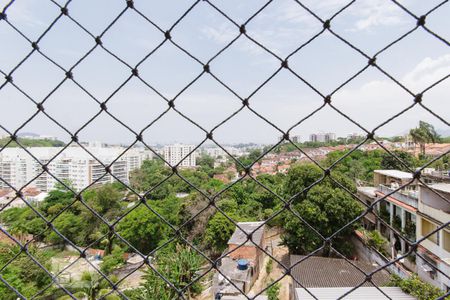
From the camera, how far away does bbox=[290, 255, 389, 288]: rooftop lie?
16.1 feet

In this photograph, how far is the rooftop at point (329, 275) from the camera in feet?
16.1

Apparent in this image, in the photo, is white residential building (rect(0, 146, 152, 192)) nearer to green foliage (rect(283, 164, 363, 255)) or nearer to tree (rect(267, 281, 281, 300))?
green foliage (rect(283, 164, 363, 255))

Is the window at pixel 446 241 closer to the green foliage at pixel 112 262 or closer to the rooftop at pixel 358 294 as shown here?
the rooftop at pixel 358 294

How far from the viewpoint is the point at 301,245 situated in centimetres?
717

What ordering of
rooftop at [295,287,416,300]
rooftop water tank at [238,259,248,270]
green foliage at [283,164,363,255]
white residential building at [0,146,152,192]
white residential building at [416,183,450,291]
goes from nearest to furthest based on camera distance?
rooftop at [295,287,416,300]
white residential building at [416,183,450,291]
green foliage at [283,164,363,255]
rooftop water tank at [238,259,248,270]
white residential building at [0,146,152,192]

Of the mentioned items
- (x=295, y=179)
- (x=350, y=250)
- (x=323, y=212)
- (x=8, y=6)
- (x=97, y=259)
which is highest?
(x=8, y=6)

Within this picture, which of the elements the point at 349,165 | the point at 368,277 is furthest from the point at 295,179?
the point at 368,277

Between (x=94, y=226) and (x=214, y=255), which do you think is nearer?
(x=214, y=255)

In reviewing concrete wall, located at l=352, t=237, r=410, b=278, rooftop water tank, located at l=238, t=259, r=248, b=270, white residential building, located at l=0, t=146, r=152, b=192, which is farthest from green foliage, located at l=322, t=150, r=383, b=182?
white residential building, located at l=0, t=146, r=152, b=192

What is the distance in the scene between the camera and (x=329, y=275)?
5234 millimetres

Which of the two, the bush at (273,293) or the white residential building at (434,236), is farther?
the bush at (273,293)

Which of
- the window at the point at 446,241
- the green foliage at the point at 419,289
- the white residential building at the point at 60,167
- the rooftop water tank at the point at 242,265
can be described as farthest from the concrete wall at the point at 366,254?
the white residential building at the point at 60,167

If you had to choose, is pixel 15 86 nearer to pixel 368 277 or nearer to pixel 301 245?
pixel 368 277

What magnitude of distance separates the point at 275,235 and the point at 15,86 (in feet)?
35.3
